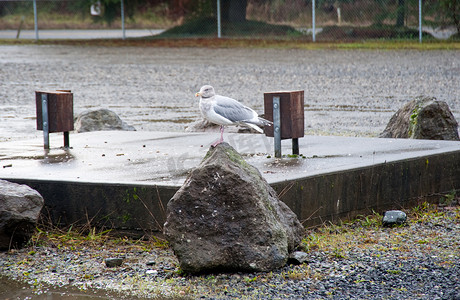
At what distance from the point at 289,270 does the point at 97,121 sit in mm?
5585

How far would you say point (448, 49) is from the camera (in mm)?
23266

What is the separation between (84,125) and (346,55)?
1438cm

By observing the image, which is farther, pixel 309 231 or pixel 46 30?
pixel 46 30

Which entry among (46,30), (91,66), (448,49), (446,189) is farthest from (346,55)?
(46,30)

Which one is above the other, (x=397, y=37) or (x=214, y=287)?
(x=397, y=37)

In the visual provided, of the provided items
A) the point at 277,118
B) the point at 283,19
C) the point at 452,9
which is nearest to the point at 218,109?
the point at 277,118

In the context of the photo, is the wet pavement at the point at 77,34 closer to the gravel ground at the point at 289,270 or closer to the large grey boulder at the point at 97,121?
the large grey boulder at the point at 97,121

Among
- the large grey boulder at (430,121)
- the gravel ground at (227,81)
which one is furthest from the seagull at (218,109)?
the gravel ground at (227,81)

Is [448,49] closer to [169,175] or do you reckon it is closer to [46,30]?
[169,175]

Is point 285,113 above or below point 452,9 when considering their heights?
below

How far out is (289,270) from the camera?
16.0ft

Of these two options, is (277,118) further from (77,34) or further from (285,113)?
(77,34)

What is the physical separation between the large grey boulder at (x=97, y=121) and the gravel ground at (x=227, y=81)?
1132mm

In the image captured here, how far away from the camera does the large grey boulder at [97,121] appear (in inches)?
384
